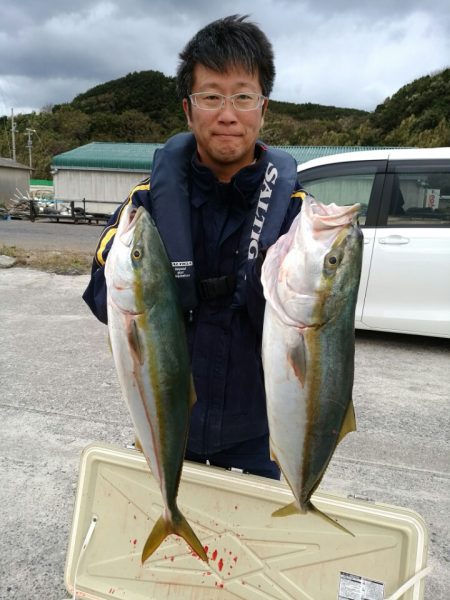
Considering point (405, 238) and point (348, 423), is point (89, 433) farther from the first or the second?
point (405, 238)

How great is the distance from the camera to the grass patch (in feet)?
31.9

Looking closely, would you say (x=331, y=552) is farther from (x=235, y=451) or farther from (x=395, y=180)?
(x=395, y=180)

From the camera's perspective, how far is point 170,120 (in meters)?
85.3

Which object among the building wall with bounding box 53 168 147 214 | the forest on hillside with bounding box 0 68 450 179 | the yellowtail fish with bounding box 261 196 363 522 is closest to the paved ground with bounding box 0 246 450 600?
the yellowtail fish with bounding box 261 196 363 522

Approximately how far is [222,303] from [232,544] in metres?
1.05

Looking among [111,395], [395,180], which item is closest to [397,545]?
[111,395]

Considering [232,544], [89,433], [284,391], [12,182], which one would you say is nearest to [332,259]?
[284,391]

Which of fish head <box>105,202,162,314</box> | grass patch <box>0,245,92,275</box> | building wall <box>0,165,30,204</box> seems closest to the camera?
fish head <box>105,202,162,314</box>

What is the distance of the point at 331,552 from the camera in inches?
80.9

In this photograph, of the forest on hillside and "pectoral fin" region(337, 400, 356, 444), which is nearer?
"pectoral fin" region(337, 400, 356, 444)

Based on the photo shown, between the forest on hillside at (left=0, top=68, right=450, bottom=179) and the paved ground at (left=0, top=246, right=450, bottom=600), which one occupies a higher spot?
the forest on hillside at (left=0, top=68, right=450, bottom=179)

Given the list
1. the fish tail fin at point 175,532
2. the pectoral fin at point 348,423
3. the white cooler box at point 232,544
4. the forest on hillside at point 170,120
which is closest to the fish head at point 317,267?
the pectoral fin at point 348,423

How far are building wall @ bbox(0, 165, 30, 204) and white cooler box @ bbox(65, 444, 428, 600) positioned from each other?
43313mm

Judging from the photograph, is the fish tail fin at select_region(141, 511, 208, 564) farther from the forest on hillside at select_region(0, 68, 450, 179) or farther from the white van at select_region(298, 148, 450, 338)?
the forest on hillside at select_region(0, 68, 450, 179)
